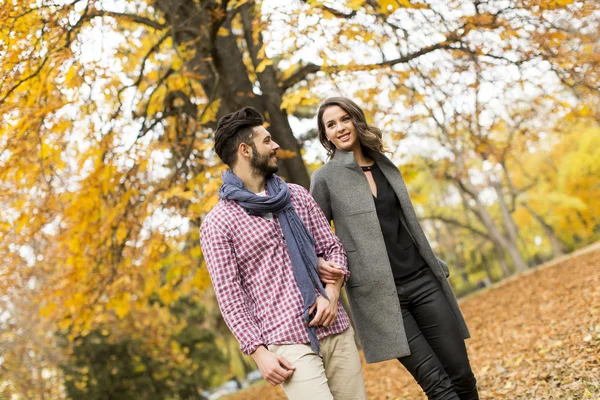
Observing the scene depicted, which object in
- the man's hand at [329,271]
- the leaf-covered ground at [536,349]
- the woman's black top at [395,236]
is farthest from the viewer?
the leaf-covered ground at [536,349]

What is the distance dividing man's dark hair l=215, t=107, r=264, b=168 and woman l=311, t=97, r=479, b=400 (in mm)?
611

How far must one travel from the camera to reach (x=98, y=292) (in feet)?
25.7

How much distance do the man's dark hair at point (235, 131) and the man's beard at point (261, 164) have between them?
7 centimetres

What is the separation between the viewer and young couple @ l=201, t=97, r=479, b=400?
254 cm

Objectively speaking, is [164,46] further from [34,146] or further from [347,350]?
[347,350]

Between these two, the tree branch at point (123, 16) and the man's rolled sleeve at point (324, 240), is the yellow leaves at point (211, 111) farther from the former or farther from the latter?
the man's rolled sleeve at point (324, 240)

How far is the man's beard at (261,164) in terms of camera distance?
2.79 meters

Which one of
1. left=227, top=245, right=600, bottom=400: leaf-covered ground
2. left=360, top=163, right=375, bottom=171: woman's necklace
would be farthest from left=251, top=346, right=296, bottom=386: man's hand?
left=227, top=245, right=600, bottom=400: leaf-covered ground

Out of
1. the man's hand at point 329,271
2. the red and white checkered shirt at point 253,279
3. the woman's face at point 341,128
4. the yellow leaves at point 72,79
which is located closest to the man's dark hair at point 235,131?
the red and white checkered shirt at point 253,279

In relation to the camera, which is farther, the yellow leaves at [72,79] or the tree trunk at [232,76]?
the tree trunk at [232,76]

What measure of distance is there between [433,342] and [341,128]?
4.16ft

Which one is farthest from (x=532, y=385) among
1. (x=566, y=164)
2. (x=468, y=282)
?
(x=468, y=282)

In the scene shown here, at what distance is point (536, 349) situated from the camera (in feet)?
19.1

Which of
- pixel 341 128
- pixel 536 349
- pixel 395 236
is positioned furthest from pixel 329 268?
pixel 536 349
